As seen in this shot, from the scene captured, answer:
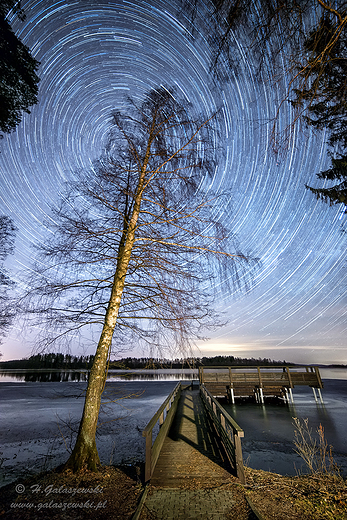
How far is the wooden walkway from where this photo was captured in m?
4.19

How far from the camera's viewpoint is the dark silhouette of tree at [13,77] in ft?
17.6

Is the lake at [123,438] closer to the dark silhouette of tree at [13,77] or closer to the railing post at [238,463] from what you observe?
the railing post at [238,463]

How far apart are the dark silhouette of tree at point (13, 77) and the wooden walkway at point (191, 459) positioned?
9.04m

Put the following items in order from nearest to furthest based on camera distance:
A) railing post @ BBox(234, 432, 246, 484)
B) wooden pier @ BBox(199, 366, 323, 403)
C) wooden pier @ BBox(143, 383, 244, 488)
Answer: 1. railing post @ BBox(234, 432, 246, 484)
2. wooden pier @ BBox(143, 383, 244, 488)
3. wooden pier @ BBox(199, 366, 323, 403)

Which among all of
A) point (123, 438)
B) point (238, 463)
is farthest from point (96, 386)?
point (123, 438)

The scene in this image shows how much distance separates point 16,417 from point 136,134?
21853 millimetres

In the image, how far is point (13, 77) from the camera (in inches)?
229

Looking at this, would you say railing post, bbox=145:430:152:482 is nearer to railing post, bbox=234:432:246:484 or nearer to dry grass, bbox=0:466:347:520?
dry grass, bbox=0:466:347:520

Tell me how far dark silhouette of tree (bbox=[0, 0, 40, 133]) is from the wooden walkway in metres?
9.04

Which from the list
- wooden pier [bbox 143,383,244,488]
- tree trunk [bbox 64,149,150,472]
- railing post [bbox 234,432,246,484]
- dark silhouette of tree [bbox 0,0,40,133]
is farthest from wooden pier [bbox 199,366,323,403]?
dark silhouette of tree [bbox 0,0,40,133]

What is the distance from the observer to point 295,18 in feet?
8.14

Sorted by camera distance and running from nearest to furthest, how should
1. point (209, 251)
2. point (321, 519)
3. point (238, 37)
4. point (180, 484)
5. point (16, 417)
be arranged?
1. point (238, 37)
2. point (321, 519)
3. point (180, 484)
4. point (209, 251)
5. point (16, 417)

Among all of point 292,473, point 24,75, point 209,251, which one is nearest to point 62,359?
point 209,251

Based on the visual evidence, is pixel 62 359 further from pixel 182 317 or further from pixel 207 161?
pixel 207 161
